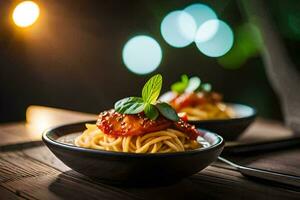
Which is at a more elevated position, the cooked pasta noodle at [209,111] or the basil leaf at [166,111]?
the basil leaf at [166,111]

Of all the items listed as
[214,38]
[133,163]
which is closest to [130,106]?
[133,163]

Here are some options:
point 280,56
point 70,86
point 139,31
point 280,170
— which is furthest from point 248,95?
point 280,170

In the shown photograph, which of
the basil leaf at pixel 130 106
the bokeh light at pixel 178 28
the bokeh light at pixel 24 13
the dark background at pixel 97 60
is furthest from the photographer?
the bokeh light at pixel 178 28

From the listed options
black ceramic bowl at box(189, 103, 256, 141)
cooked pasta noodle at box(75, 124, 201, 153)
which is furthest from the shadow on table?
black ceramic bowl at box(189, 103, 256, 141)

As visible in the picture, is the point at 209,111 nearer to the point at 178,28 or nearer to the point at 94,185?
the point at 94,185

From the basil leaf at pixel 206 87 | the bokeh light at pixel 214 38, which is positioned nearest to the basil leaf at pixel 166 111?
the basil leaf at pixel 206 87

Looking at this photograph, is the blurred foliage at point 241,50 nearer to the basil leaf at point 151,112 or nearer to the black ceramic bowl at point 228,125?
the black ceramic bowl at point 228,125

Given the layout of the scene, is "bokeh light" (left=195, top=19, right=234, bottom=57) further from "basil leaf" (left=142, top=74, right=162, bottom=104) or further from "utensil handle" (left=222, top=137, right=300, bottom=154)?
"basil leaf" (left=142, top=74, right=162, bottom=104)

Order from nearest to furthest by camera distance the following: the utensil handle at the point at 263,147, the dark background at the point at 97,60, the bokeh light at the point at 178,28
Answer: the utensil handle at the point at 263,147 < the dark background at the point at 97,60 < the bokeh light at the point at 178,28
